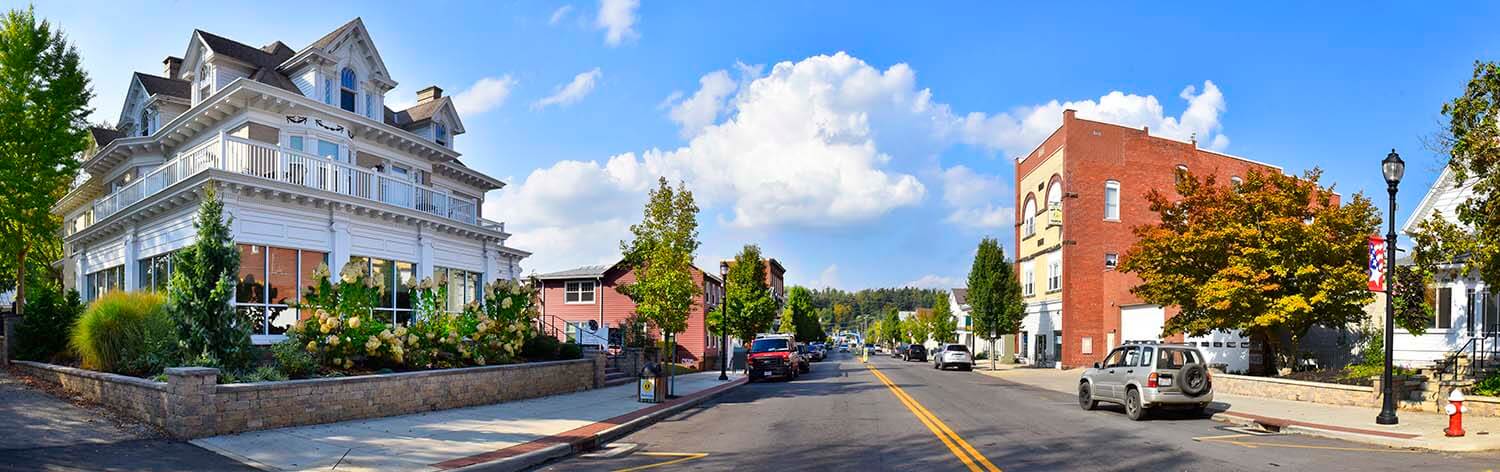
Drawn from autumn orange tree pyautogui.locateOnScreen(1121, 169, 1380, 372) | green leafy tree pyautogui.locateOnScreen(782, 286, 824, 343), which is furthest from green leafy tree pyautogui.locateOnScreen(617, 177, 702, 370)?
green leafy tree pyautogui.locateOnScreen(782, 286, 824, 343)

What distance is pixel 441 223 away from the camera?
2656 cm

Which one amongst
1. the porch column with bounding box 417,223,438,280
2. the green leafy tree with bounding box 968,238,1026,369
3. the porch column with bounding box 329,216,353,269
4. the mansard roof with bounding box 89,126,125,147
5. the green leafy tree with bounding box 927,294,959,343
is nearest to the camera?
the porch column with bounding box 329,216,353,269

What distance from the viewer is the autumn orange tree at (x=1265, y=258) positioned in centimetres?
2130

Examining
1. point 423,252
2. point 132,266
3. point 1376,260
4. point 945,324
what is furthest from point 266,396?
point 945,324

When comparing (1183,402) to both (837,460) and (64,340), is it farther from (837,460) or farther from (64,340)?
(64,340)

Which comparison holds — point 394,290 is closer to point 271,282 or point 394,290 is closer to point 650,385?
point 271,282

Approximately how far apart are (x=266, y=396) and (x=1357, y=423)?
1823cm

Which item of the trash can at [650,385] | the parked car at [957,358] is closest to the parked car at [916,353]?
the parked car at [957,358]

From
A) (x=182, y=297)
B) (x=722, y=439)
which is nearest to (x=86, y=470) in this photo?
(x=182, y=297)

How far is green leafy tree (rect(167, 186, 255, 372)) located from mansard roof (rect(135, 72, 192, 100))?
612 inches

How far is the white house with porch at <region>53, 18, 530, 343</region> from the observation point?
68.5ft

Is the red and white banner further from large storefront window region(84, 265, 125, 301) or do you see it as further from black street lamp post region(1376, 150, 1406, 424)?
large storefront window region(84, 265, 125, 301)

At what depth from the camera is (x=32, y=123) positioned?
2430 cm

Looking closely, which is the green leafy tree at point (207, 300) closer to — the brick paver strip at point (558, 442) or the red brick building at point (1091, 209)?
the brick paver strip at point (558, 442)
